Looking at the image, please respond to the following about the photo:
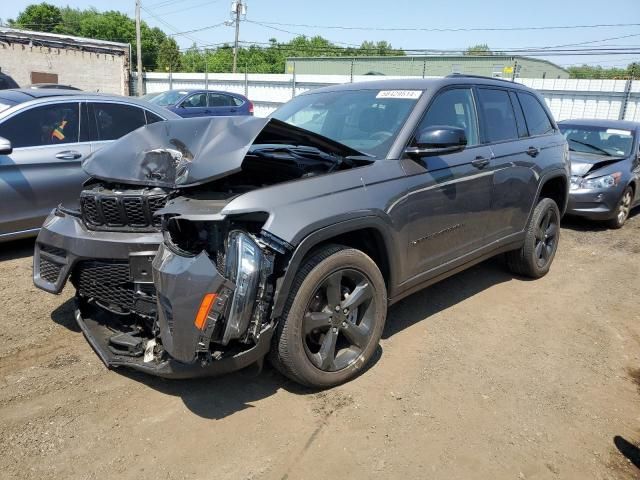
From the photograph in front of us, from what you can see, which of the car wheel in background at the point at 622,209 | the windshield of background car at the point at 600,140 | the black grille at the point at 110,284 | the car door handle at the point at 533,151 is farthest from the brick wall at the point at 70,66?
the car door handle at the point at 533,151

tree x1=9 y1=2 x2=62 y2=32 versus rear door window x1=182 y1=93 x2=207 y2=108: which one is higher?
tree x1=9 y1=2 x2=62 y2=32

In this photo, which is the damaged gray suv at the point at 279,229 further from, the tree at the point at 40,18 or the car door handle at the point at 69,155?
the tree at the point at 40,18

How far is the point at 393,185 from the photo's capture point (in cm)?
328

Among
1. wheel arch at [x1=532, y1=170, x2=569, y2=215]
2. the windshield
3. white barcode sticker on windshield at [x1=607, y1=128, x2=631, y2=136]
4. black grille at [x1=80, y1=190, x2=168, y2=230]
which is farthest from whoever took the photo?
the windshield

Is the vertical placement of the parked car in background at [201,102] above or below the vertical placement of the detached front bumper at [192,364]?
above

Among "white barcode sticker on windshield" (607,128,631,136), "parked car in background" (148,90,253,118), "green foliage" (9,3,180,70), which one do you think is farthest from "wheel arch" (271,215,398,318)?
"green foliage" (9,3,180,70)

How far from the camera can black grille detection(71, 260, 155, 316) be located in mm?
3051

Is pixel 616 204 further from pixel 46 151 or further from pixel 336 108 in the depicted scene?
pixel 46 151

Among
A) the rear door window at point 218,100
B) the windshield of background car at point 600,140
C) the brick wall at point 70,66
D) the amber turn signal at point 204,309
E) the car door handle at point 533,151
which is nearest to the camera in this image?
the amber turn signal at point 204,309

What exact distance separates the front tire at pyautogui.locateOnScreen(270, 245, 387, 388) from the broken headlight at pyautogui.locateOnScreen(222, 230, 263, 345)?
30 cm

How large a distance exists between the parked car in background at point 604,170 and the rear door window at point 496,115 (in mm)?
3517

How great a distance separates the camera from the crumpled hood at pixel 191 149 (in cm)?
288

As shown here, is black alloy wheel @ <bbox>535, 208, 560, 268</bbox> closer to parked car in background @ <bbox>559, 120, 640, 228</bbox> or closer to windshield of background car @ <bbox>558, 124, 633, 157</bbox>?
parked car in background @ <bbox>559, 120, 640, 228</bbox>

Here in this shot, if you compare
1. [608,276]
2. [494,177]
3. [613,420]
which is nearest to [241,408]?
[613,420]
